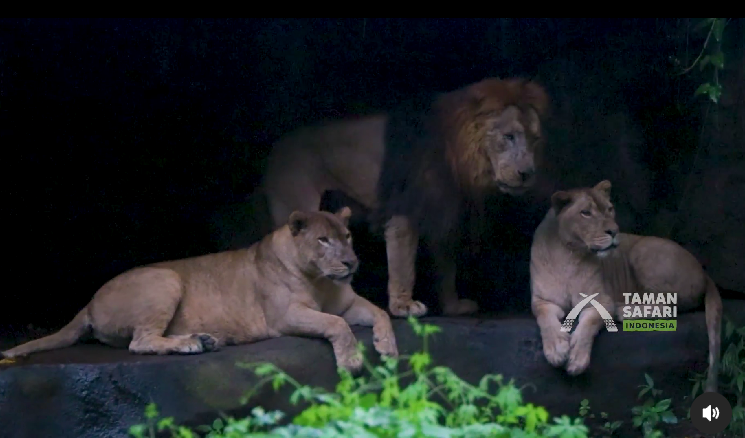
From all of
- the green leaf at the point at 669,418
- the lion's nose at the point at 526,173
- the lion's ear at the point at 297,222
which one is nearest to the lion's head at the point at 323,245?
the lion's ear at the point at 297,222

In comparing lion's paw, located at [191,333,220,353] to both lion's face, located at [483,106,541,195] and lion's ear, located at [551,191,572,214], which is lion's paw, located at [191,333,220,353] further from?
lion's ear, located at [551,191,572,214]

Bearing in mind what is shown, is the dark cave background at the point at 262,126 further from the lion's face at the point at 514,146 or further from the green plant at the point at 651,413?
the green plant at the point at 651,413

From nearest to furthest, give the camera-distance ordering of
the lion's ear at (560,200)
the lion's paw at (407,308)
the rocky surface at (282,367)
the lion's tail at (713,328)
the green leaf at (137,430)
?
1. the green leaf at (137,430)
2. the rocky surface at (282,367)
3. the lion's tail at (713,328)
4. the lion's ear at (560,200)
5. the lion's paw at (407,308)

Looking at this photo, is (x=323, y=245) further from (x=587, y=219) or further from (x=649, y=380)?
(x=649, y=380)

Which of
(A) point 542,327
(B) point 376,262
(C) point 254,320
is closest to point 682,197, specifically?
(A) point 542,327

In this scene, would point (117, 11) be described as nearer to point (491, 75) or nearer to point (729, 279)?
point (491, 75)

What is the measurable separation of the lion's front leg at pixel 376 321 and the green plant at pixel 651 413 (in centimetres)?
112

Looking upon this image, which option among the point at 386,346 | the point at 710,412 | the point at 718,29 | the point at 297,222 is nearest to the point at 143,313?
the point at 297,222

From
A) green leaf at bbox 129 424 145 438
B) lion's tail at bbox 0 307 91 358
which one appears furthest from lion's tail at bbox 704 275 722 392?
lion's tail at bbox 0 307 91 358

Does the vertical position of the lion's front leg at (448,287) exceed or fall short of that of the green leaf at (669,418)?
it exceeds it

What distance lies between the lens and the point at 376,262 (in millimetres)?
4648

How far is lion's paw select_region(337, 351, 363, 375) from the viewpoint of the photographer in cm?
387

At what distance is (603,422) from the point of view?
4.05m

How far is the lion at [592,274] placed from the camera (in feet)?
13.3
